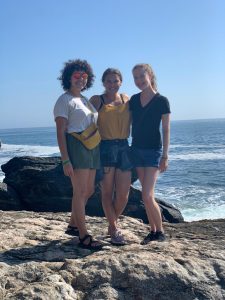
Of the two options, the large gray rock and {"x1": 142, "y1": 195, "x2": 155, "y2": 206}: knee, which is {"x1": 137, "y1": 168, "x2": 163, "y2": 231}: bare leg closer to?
{"x1": 142, "y1": 195, "x2": 155, "y2": 206}: knee

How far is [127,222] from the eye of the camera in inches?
255

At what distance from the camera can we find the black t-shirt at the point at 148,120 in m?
4.79

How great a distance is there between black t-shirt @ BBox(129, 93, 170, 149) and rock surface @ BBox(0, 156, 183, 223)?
479 centimetres

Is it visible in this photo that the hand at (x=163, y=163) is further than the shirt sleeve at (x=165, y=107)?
Yes

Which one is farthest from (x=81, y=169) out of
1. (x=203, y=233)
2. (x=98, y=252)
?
(x=203, y=233)

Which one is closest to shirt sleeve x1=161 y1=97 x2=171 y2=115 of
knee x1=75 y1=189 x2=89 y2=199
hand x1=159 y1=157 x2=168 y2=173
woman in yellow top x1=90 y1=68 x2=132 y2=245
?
woman in yellow top x1=90 y1=68 x2=132 y2=245

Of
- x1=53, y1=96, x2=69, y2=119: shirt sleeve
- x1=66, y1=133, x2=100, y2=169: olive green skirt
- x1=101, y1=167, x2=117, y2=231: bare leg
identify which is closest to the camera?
x1=53, y1=96, x2=69, y2=119: shirt sleeve

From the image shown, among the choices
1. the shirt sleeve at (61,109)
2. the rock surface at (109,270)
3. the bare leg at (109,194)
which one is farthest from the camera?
the bare leg at (109,194)

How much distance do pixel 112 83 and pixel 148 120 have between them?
0.64 meters

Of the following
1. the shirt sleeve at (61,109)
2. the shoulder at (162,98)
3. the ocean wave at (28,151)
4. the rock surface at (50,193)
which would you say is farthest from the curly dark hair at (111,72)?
the ocean wave at (28,151)

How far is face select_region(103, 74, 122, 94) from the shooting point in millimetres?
4758

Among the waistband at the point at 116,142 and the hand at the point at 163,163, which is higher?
the waistband at the point at 116,142

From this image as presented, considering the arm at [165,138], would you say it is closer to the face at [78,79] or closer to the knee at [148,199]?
the knee at [148,199]

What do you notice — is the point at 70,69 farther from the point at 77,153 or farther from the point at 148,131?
the point at 148,131
